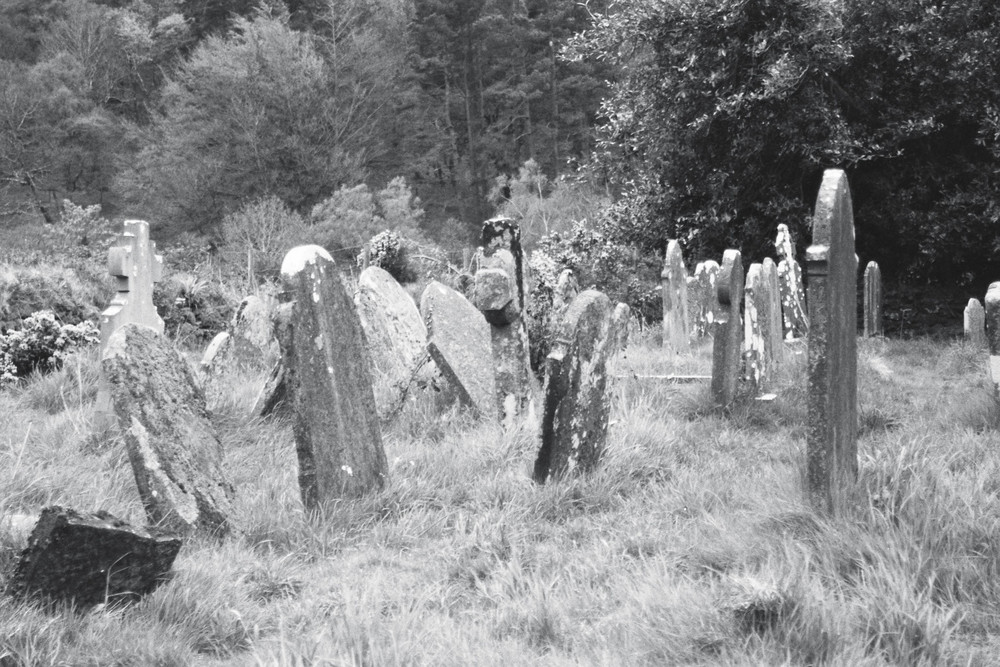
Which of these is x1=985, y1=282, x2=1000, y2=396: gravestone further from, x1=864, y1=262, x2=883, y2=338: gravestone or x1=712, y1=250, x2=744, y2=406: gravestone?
x1=864, y1=262, x2=883, y2=338: gravestone

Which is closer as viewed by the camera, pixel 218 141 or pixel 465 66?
pixel 218 141

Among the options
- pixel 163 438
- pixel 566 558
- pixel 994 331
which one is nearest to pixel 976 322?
pixel 994 331

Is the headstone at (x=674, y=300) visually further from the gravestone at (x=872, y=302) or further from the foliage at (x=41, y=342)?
the foliage at (x=41, y=342)

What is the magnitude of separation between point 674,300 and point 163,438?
29.6 feet

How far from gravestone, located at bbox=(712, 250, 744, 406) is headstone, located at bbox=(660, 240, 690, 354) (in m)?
4.47

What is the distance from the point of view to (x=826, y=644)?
9.18 feet

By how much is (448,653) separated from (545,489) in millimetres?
1822

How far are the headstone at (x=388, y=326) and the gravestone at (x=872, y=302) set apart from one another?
727 cm

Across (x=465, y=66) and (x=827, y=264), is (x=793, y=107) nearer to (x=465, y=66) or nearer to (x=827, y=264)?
(x=827, y=264)

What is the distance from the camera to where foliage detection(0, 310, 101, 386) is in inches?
351

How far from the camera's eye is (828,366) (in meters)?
3.86

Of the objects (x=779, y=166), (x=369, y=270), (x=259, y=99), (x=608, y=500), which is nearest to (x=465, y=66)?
(x=259, y=99)

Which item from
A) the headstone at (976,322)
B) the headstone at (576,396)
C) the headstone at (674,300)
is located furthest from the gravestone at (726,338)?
the headstone at (976,322)

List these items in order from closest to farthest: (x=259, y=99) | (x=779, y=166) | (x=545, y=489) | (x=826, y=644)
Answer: (x=826, y=644) → (x=545, y=489) → (x=779, y=166) → (x=259, y=99)
